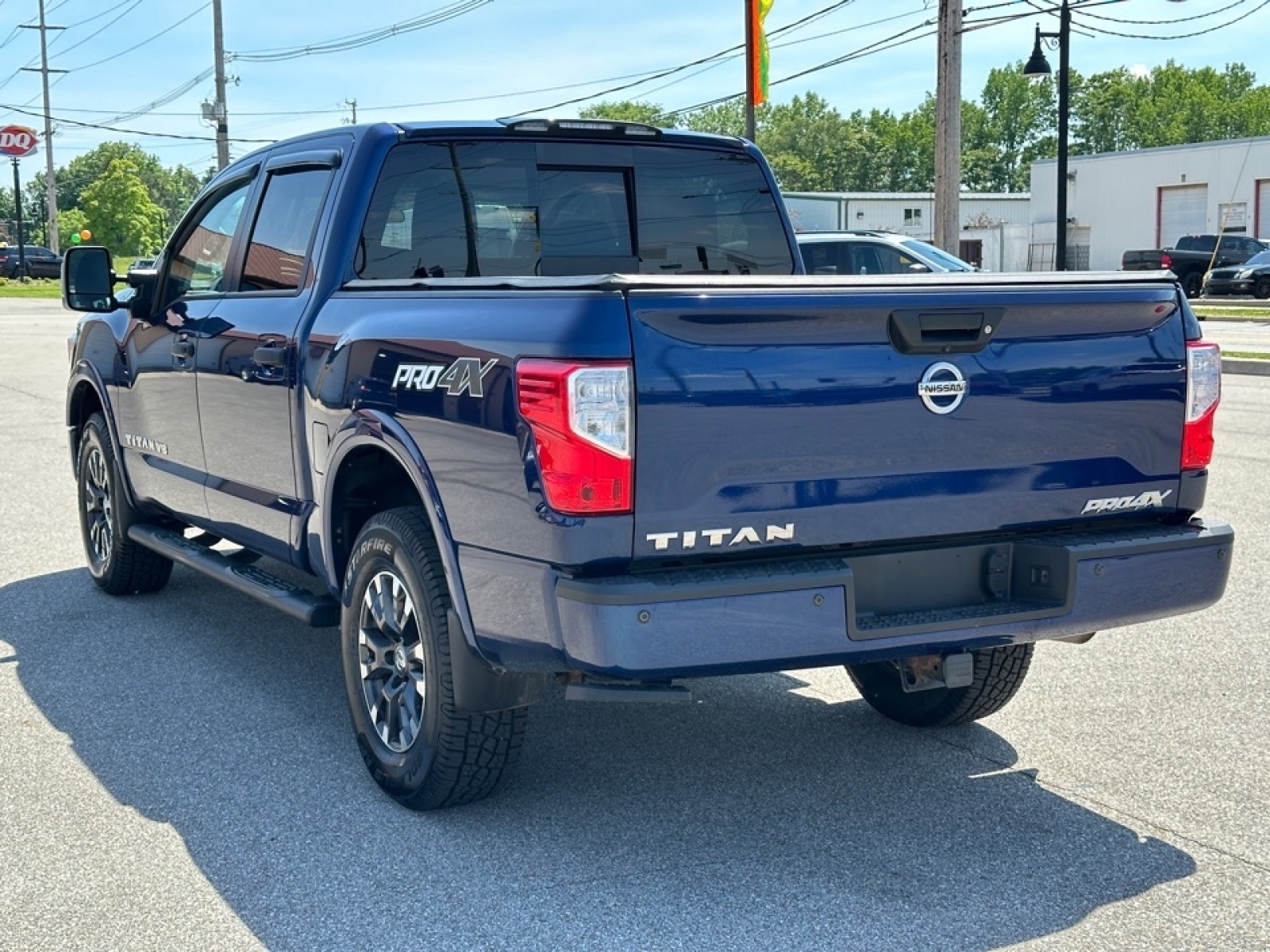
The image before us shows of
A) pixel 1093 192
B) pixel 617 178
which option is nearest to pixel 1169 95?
pixel 1093 192

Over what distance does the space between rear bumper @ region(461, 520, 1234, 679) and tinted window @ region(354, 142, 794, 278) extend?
172cm

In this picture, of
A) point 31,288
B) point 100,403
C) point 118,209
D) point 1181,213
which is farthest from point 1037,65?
point 118,209

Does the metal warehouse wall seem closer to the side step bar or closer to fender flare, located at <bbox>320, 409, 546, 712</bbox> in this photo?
the side step bar

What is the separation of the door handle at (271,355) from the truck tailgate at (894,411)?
6.43 feet

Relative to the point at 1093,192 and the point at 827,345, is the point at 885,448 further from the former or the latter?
the point at 1093,192

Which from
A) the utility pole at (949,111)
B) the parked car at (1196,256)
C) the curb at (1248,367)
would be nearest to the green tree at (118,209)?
the parked car at (1196,256)

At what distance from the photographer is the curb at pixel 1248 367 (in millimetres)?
19219

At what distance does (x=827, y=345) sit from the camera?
377cm

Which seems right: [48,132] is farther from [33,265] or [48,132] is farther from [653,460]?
[653,460]

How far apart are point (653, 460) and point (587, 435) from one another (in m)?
0.17

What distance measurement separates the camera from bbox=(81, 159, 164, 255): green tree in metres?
159

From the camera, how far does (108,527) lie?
732 centimetres

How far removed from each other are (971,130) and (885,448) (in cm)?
15657

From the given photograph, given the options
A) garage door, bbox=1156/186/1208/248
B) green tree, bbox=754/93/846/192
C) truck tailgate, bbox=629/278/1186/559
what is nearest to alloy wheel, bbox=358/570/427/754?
truck tailgate, bbox=629/278/1186/559
